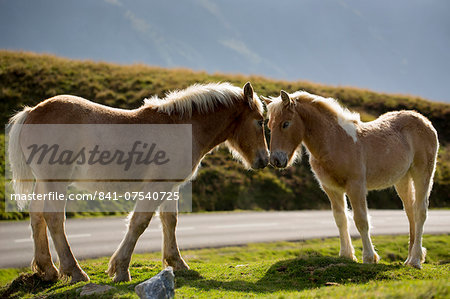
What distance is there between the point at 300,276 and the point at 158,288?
9.39ft

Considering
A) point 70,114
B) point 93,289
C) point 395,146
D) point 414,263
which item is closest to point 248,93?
point 70,114

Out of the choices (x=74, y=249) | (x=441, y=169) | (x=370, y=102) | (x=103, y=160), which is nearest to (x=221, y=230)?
(x=74, y=249)

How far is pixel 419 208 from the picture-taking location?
8430 mm

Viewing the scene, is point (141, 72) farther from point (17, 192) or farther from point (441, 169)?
point (17, 192)

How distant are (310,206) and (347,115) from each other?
1700cm

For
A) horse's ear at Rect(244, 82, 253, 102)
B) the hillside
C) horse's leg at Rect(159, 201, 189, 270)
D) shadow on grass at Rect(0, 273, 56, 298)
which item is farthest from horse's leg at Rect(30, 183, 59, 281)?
the hillside

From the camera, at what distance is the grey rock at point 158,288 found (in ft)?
16.5

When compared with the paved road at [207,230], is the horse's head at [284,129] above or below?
above

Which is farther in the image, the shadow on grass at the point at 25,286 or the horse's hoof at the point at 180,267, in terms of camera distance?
the horse's hoof at the point at 180,267

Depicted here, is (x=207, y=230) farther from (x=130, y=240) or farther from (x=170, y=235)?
(x=130, y=240)

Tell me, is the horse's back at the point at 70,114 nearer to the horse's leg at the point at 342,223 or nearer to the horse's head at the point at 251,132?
the horse's head at the point at 251,132

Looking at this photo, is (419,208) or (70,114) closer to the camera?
(70,114)

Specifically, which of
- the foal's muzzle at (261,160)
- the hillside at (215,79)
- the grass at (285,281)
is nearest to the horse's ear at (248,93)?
the foal's muzzle at (261,160)

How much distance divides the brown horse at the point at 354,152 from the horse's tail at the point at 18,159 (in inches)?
176
